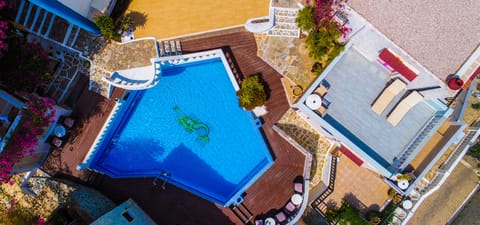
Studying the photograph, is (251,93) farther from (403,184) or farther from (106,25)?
(403,184)

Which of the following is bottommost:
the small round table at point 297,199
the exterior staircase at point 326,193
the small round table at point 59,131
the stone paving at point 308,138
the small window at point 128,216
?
the small window at point 128,216

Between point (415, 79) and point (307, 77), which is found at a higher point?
point (415, 79)

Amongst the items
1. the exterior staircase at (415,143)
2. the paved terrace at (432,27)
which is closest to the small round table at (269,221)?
the exterior staircase at (415,143)

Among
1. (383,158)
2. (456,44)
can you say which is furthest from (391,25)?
(383,158)

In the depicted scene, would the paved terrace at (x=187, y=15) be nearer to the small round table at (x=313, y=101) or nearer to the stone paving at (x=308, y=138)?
the small round table at (x=313, y=101)

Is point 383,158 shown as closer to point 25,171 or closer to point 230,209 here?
point 230,209

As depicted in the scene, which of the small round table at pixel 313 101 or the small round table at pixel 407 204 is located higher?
the small round table at pixel 313 101
